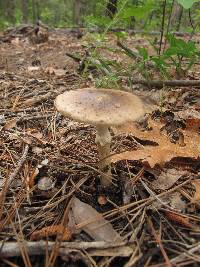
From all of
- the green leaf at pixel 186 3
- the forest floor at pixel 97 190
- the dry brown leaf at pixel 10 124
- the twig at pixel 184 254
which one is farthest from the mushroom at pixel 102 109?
the dry brown leaf at pixel 10 124

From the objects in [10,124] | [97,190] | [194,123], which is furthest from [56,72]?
[97,190]

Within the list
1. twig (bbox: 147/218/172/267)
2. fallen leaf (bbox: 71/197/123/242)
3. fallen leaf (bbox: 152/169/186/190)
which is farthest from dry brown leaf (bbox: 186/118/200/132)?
fallen leaf (bbox: 71/197/123/242)

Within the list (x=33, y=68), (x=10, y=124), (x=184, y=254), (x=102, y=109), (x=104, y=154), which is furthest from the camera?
(x=33, y=68)

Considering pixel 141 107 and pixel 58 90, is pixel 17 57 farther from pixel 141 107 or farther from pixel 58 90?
pixel 141 107

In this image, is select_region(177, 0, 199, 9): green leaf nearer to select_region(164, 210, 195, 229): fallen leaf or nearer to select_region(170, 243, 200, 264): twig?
select_region(164, 210, 195, 229): fallen leaf

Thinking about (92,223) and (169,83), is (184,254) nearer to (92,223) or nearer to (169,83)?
(92,223)

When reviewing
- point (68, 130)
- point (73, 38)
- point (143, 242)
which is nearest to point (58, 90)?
point (68, 130)

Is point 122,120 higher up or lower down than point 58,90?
higher up

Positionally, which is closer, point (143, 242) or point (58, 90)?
point (143, 242)
